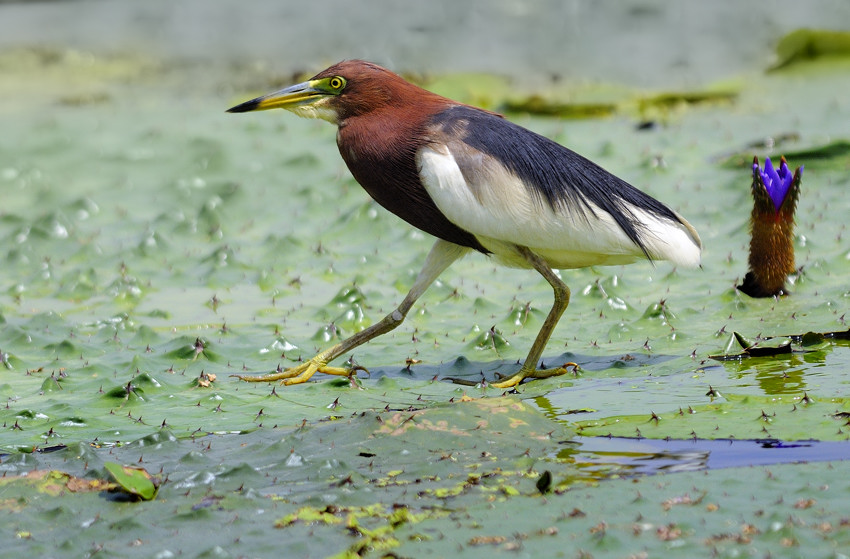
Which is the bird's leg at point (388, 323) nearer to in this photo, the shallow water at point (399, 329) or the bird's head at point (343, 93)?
the shallow water at point (399, 329)

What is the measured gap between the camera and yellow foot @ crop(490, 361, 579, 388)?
20.0 feet

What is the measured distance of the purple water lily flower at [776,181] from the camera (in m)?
7.08

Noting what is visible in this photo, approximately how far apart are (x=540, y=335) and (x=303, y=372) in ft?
4.31

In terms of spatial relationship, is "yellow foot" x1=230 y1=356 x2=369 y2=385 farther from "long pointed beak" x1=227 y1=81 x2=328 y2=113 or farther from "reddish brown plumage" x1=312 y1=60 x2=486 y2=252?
"long pointed beak" x1=227 y1=81 x2=328 y2=113

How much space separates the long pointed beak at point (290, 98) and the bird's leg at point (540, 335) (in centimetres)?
142

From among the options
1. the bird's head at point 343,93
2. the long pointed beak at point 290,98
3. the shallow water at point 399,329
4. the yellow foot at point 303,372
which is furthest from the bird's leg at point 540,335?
the long pointed beak at point 290,98

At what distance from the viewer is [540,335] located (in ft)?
20.6

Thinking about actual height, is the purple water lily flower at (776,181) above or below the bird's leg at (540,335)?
above

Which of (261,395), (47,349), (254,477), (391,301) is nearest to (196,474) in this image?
(254,477)

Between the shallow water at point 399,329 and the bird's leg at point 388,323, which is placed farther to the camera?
the bird's leg at point 388,323

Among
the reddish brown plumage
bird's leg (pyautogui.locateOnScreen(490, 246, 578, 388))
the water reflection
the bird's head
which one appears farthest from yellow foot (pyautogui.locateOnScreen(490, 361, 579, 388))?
the bird's head

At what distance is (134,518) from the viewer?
427 cm

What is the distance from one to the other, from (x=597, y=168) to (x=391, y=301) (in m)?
1.97

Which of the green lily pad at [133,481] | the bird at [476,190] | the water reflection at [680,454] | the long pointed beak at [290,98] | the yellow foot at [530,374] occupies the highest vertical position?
the long pointed beak at [290,98]
